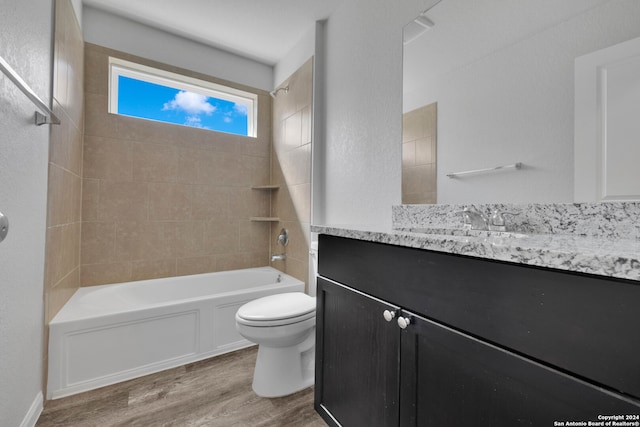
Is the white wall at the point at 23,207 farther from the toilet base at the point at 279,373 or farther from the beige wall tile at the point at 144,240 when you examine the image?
the toilet base at the point at 279,373

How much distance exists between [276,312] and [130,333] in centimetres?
96

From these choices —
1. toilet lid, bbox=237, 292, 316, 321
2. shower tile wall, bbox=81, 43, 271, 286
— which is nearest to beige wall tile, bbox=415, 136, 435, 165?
toilet lid, bbox=237, 292, 316, 321

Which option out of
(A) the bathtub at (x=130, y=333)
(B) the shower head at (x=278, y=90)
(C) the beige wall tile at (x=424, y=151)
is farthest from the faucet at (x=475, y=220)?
(B) the shower head at (x=278, y=90)

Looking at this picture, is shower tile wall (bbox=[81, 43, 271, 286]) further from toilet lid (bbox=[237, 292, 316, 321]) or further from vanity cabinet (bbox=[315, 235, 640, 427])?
vanity cabinet (bbox=[315, 235, 640, 427])

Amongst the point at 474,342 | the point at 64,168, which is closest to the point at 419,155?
the point at 474,342

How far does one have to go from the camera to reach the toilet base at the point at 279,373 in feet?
5.13

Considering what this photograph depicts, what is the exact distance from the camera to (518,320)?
559 millimetres

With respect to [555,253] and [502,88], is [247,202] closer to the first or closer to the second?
[502,88]

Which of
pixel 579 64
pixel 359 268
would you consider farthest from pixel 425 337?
pixel 579 64

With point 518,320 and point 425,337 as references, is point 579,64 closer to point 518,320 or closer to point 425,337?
point 518,320

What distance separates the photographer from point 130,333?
5.66ft

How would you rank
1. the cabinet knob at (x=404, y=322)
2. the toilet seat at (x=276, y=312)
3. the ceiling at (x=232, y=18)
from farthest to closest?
the ceiling at (x=232, y=18)
the toilet seat at (x=276, y=312)
the cabinet knob at (x=404, y=322)

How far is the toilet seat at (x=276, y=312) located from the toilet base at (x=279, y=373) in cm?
20

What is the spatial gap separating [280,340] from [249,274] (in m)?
1.31
